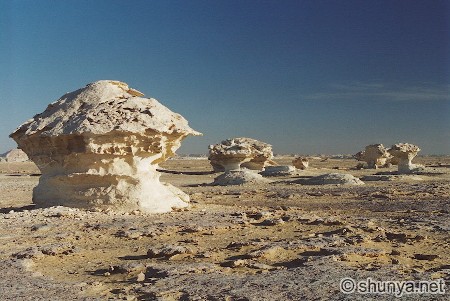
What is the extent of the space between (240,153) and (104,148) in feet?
58.2

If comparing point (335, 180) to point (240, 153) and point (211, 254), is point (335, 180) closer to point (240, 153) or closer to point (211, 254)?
point (240, 153)

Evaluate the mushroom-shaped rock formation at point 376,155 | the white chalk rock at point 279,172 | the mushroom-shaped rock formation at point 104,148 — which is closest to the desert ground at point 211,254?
the mushroom-shaped rock formation at point 104,148

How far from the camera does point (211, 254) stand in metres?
6.75

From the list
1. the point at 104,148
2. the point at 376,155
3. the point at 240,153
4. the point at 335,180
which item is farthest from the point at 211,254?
the point at 376,155

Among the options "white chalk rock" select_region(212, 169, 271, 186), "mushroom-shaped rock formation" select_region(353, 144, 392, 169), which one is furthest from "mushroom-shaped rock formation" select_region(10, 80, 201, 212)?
"mushroom-shaped rock formation" select_region(353, 144, 392, 169)

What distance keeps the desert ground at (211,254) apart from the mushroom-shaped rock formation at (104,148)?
64 centimetres

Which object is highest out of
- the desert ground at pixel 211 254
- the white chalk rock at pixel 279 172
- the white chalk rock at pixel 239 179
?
the white chalk rock at pixel 279 172

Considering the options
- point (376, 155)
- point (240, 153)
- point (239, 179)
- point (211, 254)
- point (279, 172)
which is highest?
point (376, 155)

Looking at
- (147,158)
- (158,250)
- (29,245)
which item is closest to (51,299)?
(158,250)

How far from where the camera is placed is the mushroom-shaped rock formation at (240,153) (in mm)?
28828

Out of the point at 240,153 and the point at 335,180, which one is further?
the point at 240,153

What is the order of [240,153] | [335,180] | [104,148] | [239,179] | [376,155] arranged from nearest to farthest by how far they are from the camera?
[104,148] → [335,180] → [239,179] → [240,153] → [376,155]

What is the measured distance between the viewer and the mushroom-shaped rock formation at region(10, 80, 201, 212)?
36.9ft

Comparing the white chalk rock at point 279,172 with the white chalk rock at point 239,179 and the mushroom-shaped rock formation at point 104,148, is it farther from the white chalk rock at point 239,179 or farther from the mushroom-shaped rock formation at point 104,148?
the mushroom-shaped rock formation at point 104,148
